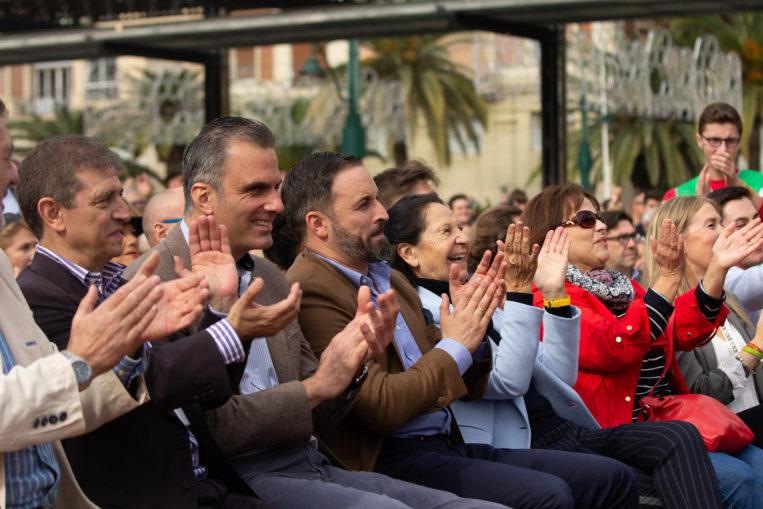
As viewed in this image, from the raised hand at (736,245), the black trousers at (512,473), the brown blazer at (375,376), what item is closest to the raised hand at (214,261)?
the brown blazer at (375,376)

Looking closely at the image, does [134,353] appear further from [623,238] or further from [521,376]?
[623,238]

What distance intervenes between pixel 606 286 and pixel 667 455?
873 mm

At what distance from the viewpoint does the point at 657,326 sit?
4629 mm

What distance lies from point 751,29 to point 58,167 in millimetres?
28107

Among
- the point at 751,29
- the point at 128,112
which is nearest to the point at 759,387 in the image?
the point at 751,29

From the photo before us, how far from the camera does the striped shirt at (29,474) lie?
8.71ft

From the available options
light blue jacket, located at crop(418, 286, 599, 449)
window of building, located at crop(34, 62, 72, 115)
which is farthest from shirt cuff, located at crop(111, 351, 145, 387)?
window of building, located at crop(34, 62, 72, 115)

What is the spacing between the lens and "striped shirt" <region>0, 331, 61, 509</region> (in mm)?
2656

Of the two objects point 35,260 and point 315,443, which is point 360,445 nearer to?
point 315,443

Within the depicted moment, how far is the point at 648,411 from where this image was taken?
483 centimetres

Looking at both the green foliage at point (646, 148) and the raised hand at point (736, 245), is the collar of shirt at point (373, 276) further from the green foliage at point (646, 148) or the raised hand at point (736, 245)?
the green foliage at point (646, 148)

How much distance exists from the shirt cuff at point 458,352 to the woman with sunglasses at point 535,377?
0.30 m

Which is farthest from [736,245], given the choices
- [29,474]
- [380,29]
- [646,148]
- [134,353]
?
[646,148]

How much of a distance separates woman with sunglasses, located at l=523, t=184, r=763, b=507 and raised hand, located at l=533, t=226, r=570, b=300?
67mm
